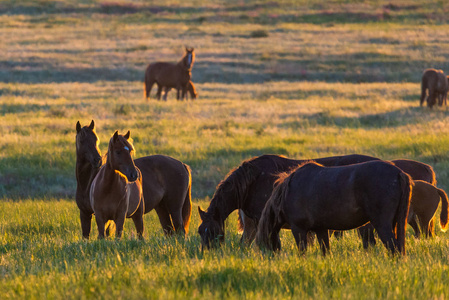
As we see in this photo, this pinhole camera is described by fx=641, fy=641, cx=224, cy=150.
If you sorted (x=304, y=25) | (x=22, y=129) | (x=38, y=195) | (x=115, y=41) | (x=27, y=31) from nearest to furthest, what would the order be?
(x=38, y=195), (x=22, y=129), (x=115, y=41), (x=27, y=31), (x=304, y=25)

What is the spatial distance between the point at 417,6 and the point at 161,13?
26.2m

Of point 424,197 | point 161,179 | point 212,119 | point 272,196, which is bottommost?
point 212,119

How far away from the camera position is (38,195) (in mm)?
13086

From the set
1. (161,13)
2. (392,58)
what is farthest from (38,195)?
(161,13)

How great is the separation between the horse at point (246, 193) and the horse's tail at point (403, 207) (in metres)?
1.81

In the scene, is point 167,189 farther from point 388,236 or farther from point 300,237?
point 388,236

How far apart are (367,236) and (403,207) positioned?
1743 mm

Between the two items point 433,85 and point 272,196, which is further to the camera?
point 433,85

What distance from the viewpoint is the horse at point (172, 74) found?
29000 mm

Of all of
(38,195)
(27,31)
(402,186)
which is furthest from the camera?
(27,31)

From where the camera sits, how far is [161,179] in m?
9.22

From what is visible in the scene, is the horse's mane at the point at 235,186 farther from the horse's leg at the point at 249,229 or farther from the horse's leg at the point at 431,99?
the horse's leg at the point at 431,99

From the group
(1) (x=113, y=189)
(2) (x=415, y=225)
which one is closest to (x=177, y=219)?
(1) (x=113, y=189)

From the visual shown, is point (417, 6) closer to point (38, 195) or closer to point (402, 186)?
point (38, 195)
